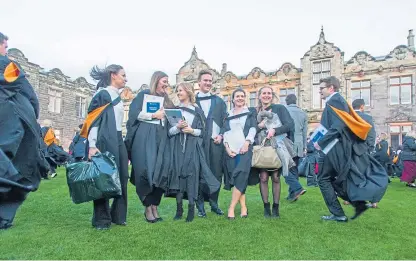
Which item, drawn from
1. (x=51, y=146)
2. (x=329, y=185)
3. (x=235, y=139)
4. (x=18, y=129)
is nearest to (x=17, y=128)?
(x=18, y=129)

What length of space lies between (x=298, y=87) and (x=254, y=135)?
23.1 metres

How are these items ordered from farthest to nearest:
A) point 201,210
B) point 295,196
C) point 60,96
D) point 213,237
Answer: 1. point 60,96
2. point 295,196
3. point 201,210
4. point 213,237

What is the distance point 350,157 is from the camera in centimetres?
496

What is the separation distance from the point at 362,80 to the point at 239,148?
74.0 ft

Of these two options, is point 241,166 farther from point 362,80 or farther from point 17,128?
point 362,80

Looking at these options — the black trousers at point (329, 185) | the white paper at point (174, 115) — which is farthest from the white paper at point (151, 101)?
the black trousers at point (329, 185)

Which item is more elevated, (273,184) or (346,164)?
(346,164)

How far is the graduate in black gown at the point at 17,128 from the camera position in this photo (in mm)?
4227

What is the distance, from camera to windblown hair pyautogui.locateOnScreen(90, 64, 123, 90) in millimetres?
4867

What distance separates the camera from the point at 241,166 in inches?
205

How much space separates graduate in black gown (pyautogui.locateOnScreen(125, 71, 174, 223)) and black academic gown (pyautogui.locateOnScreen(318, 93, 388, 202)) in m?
2.22

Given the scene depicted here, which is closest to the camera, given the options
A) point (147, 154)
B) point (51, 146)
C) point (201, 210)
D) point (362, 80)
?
point (147, 154)

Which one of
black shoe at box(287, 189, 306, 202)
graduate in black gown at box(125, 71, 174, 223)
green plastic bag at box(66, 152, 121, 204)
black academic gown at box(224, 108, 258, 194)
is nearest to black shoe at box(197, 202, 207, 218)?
→ black academic gown at box(224, 108, 258, 194)

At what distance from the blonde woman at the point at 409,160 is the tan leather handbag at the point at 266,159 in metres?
8.43
